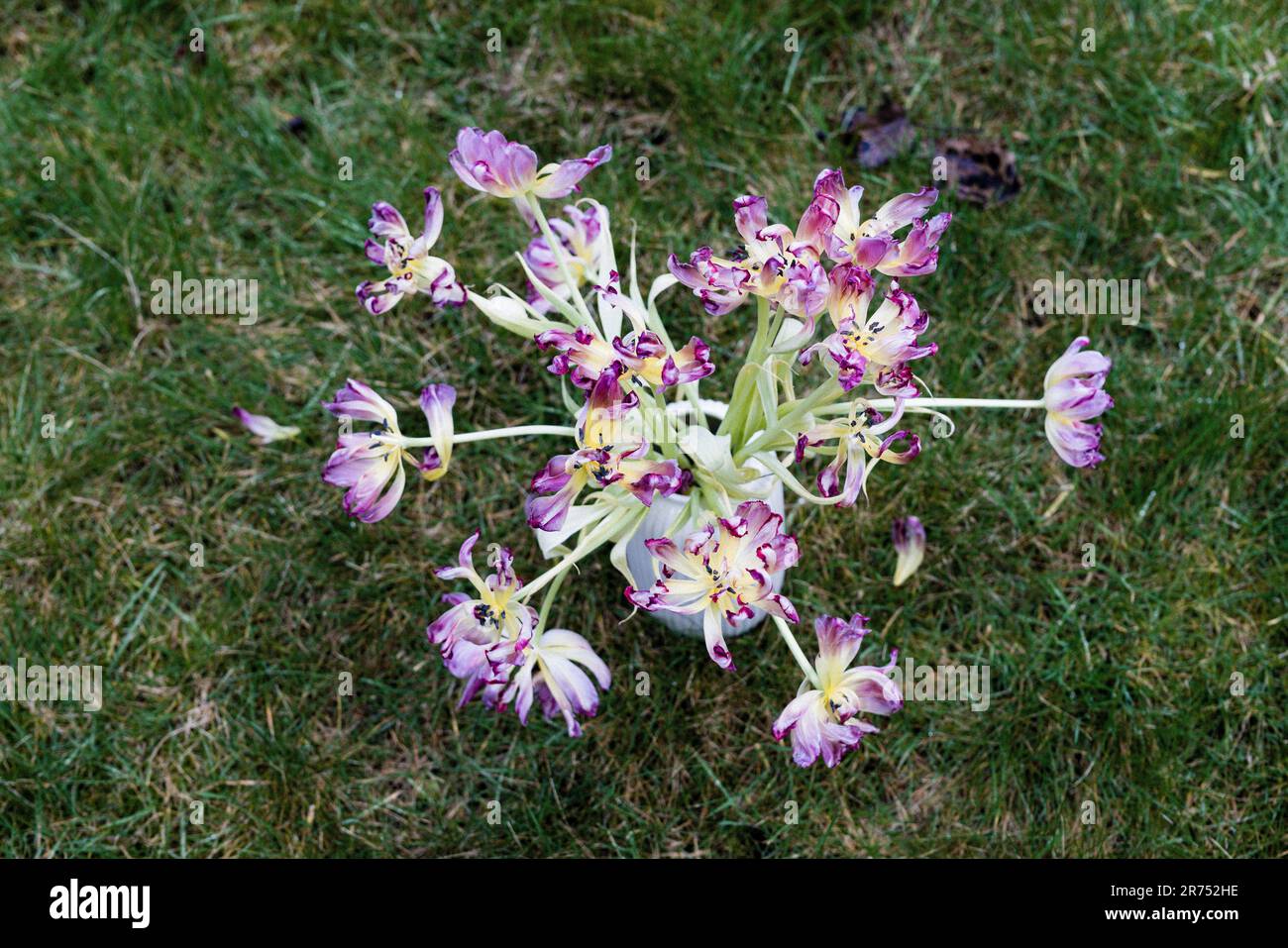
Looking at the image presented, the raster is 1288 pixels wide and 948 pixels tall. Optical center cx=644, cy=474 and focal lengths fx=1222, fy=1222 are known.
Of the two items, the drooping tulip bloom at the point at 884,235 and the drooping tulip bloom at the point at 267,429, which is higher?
the drooping tulip bloom at the point at 884,235

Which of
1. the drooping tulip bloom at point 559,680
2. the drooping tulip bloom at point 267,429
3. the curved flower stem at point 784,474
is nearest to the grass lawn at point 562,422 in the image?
the drooping tulip bloom at point 267,429

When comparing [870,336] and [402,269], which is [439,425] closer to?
[402,269]

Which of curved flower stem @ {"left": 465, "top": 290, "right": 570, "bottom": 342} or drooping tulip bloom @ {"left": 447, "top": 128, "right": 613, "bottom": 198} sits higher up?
drooping tulip bloom @ {"left": 447, "top": 128, "right": 613, "bottom": 198}

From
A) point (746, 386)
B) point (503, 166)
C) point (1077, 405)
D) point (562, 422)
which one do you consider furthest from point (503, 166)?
point (562, 422)

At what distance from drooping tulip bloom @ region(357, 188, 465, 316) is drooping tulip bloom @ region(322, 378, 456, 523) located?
107 mm

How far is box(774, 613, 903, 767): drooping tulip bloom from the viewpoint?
3.98ft

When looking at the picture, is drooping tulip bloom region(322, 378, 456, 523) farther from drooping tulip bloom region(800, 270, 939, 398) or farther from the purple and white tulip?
drooping tulip bloom region(800, 270, 939, 398)

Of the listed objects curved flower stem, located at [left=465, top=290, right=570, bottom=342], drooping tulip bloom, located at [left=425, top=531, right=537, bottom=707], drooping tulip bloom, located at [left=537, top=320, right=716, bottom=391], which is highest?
curved flower stem, located at [left=465, top=290, right=570, bottom=342]

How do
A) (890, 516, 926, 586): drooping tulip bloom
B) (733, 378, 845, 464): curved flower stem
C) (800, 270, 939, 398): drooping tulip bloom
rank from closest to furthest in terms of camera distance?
1. (800, 270, 939, 398): drooping tulip bloom
2. (733, 378, 845, 464): curved flower stem
3. (890, 516, 926, 586): drooping tulip bloom

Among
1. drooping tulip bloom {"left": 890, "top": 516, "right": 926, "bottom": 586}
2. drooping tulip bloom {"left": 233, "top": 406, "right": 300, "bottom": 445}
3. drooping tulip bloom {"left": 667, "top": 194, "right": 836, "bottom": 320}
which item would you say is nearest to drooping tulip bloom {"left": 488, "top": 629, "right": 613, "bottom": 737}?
drooping tulip bloom {"left": 667, "top": 194, "right": 836, "bottom": 320}

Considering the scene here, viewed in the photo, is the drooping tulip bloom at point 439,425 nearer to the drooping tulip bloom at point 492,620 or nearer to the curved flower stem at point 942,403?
the drooping tulip bloom at point 492,620

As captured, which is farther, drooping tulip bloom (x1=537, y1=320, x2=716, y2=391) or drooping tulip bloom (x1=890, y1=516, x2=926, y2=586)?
drooping tulip bloom (x1=890, y1=516, x2=926, y2=586)

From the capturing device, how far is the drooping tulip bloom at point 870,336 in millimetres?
1104

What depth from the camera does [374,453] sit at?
1239 millimetres
